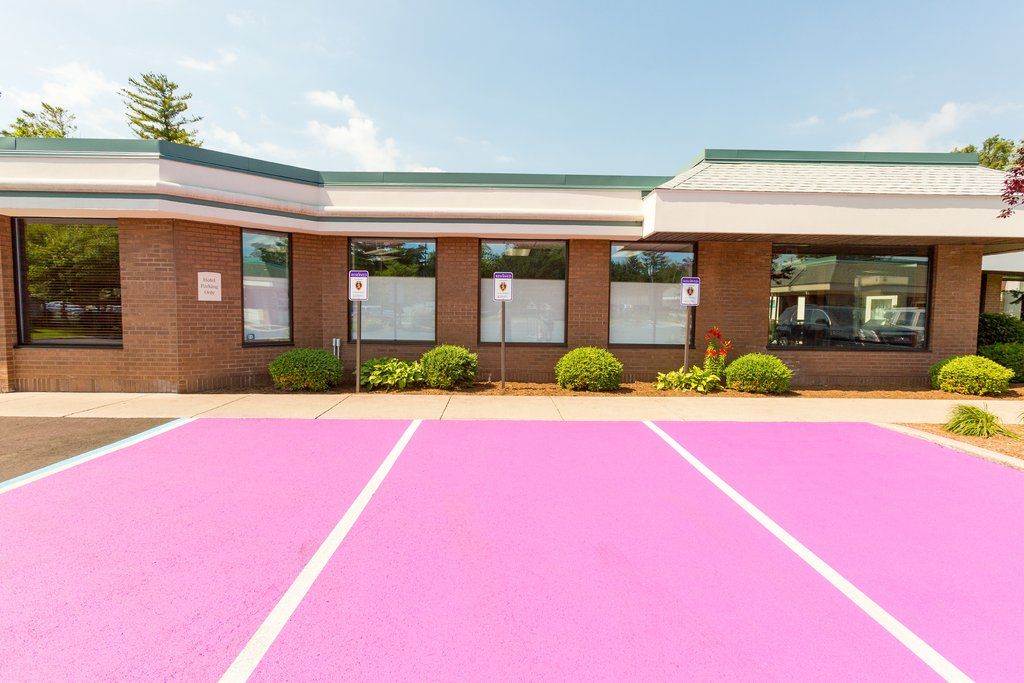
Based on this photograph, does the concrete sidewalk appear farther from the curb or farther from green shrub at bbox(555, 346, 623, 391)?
the curb

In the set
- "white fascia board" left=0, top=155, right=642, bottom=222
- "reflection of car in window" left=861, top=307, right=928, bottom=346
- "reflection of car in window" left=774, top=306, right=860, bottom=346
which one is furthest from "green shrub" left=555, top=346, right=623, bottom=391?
"reflection of car in window" left=861, top=307, right=928, bottom=346

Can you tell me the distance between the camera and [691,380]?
10.9 metres

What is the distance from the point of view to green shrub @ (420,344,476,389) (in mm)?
10273

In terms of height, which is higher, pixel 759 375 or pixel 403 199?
pixel 403 199

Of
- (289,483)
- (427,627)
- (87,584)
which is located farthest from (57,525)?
(427,627)

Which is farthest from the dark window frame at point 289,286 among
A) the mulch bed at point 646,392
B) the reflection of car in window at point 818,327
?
the reflection of car in window at point 818,327

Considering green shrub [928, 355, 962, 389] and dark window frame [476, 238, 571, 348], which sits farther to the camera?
dark window frame [476, 238, 571, 348]

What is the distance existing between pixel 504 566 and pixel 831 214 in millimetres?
10335

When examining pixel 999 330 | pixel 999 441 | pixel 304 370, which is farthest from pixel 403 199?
pixel 999 330

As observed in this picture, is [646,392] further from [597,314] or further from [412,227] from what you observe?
[412,227]

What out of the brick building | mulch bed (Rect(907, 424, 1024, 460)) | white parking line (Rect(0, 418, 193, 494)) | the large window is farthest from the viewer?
the large window

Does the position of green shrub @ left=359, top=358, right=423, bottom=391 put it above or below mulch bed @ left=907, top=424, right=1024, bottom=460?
above

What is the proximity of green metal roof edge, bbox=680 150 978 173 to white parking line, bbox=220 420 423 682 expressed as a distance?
1131 centimetres

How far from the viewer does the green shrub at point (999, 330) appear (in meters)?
13.3
